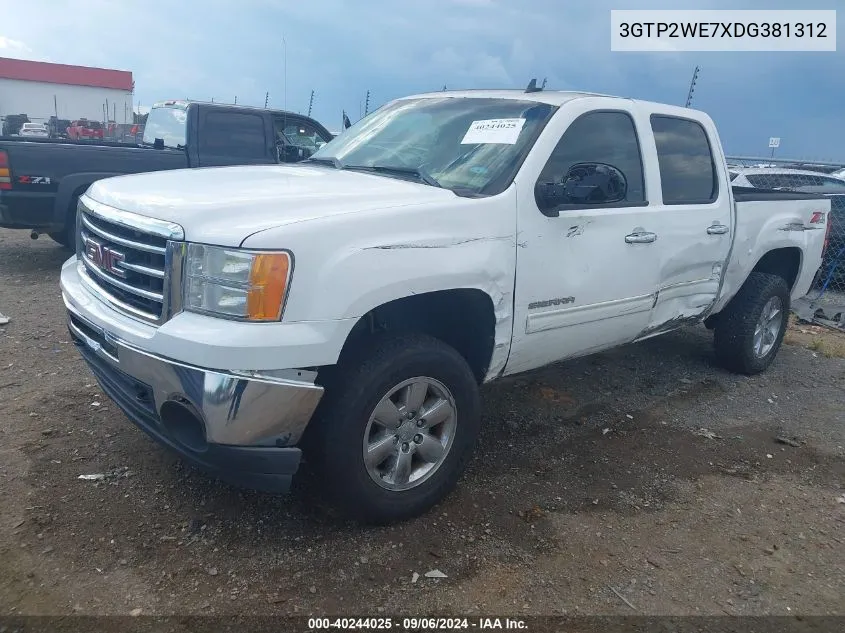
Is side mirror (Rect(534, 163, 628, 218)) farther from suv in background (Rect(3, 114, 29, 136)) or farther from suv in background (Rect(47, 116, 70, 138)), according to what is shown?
suv in background (Rect(3, 114, 29, 136))

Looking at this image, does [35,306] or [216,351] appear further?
[35,306]

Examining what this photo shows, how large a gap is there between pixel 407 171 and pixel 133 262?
4.64 ft

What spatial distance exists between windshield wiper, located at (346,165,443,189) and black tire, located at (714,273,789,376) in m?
3.07

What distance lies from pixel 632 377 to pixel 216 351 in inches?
150

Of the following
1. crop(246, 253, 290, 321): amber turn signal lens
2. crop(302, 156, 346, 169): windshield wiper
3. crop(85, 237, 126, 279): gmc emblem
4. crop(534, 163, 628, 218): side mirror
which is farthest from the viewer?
crop(302, 156, 346, 169): windshield wiper

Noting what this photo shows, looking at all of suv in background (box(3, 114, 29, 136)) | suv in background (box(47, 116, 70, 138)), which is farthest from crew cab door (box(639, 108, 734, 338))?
suv in background (box(3, 114, 29, 136))

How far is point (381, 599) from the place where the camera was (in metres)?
2.48

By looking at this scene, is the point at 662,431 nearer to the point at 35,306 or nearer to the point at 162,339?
the point at 162,339

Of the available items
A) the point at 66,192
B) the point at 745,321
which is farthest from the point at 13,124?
the point at 745,321

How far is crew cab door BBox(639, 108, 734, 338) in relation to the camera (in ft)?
13.1

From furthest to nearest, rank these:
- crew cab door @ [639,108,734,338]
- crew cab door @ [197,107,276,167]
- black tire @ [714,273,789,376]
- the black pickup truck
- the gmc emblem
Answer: crew cab door @ [197,107,276,167]
the black pickup truck
black tire @ [714,273,789,376]
crew cab door @ [639,108,734,338]
the gmc emblem

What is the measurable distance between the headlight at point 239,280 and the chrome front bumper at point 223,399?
0.76ft

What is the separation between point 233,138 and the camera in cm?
816

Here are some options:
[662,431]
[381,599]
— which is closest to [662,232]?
[662,431]
